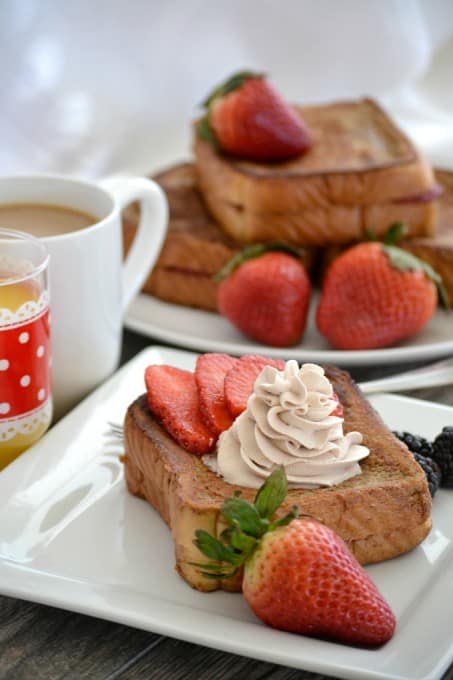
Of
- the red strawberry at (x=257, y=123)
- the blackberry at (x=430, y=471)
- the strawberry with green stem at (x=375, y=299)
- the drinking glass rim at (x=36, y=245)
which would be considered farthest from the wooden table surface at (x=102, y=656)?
the red strawberry at (x=257, y=123)

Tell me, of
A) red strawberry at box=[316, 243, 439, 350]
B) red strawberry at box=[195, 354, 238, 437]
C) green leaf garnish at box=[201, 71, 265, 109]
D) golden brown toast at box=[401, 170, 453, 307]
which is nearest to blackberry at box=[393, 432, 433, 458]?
red strawberry at box=[195, 354, 238, 437]

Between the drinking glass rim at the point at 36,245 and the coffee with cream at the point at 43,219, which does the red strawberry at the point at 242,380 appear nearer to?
the drinking glass rim at the point at 36,245

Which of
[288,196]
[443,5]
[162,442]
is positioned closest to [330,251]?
[288,196]

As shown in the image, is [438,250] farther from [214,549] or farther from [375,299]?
[214,549]

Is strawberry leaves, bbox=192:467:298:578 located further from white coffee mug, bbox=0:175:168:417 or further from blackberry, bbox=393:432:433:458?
white coffee mug, bbox=0:175:168:417

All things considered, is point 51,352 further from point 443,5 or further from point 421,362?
point 443,5

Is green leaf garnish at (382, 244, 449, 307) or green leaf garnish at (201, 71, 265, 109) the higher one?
green leaf garnish at (201, 71, 265, 109)
